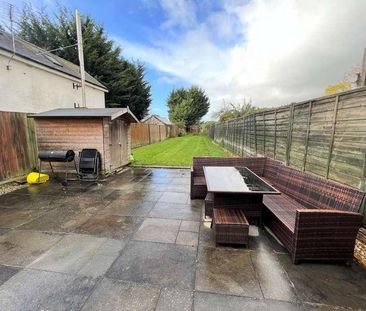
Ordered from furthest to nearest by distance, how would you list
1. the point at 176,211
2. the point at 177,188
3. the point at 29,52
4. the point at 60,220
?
the point at 29,52 → the point at 177,188 → the point at 176,211 → the point at 60,220

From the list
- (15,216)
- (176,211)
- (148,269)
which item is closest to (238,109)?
(176,211)

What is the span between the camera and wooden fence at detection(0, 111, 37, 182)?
589 centimetres

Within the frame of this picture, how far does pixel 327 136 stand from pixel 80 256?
12.6 ft

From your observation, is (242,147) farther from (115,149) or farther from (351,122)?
(351,122)

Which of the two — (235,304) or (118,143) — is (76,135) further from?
(235,304)

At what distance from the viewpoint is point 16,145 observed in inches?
247

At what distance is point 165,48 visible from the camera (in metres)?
15.4

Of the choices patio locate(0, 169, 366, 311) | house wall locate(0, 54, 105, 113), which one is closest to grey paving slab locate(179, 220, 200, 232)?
patio locate(0, 169, 366, 311)

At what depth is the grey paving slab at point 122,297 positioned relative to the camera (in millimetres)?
1840

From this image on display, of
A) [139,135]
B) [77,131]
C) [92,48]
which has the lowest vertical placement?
[139,135]

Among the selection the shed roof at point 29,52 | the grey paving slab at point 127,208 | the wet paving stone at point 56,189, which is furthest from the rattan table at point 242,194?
the shed roof at point 29,52

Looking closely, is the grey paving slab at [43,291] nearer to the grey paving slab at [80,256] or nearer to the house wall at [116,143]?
the grey paving slab at [80,256]

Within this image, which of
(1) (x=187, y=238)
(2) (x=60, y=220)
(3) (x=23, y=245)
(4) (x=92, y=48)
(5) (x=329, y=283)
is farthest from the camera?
(4) (x=92, y=48)

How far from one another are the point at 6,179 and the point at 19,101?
4219mm
